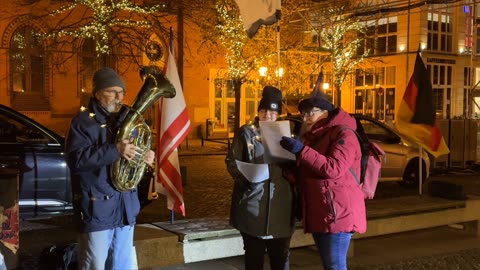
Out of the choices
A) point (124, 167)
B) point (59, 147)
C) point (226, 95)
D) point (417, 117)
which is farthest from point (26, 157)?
point (226, 95)

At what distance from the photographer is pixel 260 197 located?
445 cm

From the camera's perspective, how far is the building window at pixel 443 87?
3769cm

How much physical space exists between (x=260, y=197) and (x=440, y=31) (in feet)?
119

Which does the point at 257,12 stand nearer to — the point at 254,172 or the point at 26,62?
the point at 254,172

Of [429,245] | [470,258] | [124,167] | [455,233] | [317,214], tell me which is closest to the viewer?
[124,167]

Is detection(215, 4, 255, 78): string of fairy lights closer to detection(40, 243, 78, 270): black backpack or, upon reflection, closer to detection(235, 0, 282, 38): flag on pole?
detection(235, 0, 282, 38): flag on pole

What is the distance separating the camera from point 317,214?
425cm

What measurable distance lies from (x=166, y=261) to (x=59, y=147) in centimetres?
285

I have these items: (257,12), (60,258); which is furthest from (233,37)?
(60,258)

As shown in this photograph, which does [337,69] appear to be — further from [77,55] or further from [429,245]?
[429,245]

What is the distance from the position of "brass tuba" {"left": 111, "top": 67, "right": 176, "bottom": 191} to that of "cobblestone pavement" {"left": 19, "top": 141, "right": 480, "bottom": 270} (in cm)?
272

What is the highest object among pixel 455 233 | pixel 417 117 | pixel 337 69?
pixel 337 69

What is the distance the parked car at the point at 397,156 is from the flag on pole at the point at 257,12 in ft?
16.8

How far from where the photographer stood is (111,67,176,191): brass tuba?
12.4 feet
